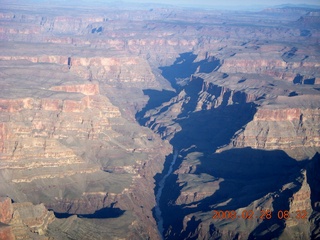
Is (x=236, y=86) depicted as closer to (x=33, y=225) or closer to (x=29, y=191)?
(x=29, y=191)

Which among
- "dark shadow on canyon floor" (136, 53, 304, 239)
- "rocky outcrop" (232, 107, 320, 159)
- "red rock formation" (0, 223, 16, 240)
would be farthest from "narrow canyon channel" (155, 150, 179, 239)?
"red rock formation" (0, 223, 16, 240)

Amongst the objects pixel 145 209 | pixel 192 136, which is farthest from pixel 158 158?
pixel 145 209

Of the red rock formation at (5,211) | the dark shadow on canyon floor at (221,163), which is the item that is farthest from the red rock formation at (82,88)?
the red rock formation at (5,211)

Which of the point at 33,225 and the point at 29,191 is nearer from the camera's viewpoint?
the point at 33,225

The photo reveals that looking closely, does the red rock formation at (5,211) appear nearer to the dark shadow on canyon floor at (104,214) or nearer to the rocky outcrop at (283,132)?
the dark shadow on canyon floor at (104,214)

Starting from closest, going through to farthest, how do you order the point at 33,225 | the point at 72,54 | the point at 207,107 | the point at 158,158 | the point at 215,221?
the point at 33,225
the point at 215,221
the point at 158,158
the point at 207,107
the point at 72,54

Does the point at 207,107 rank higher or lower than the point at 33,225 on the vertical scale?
lower
